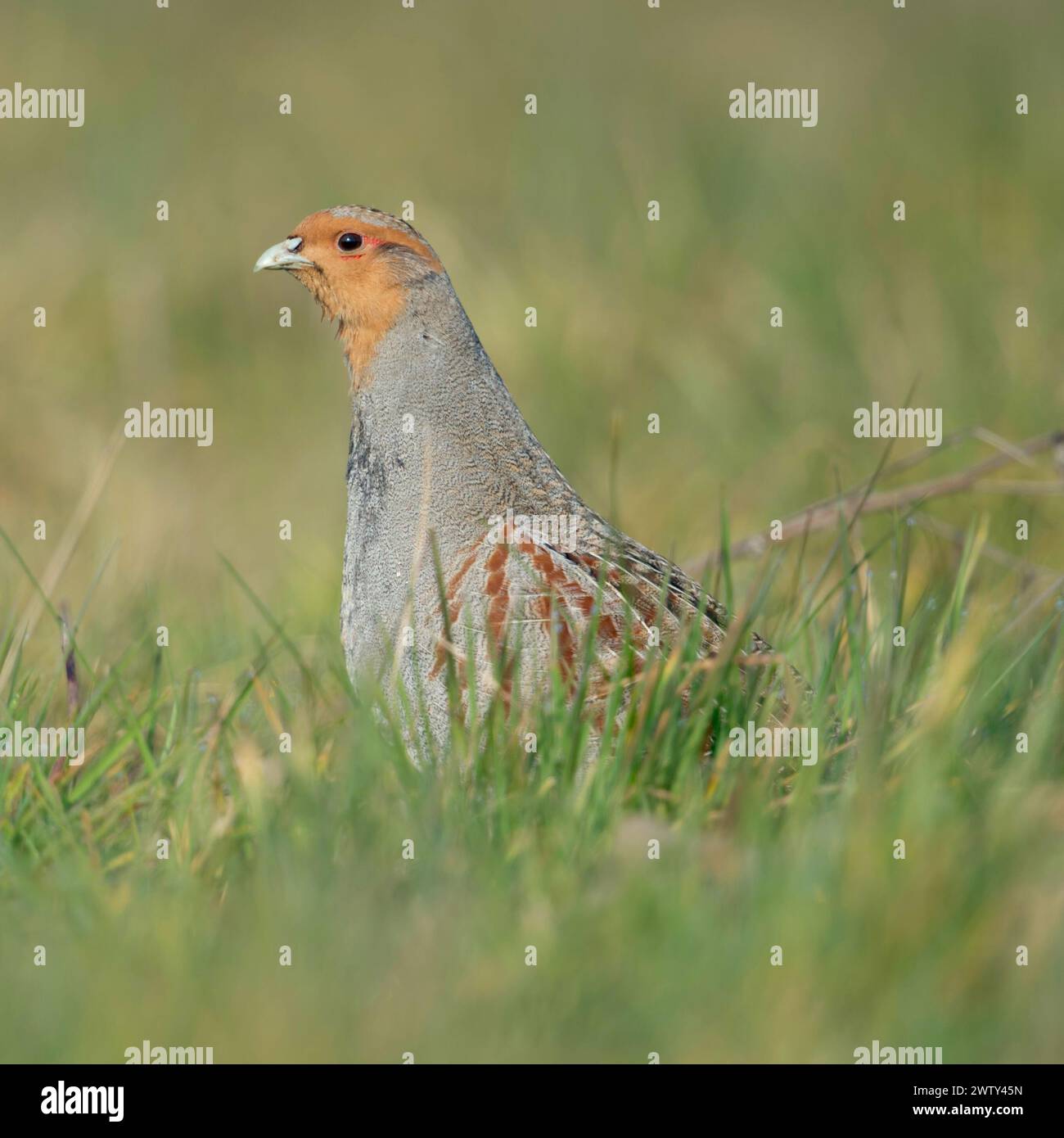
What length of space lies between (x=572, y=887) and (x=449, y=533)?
3.78 ft

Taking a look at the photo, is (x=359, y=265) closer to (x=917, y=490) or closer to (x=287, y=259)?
(x=287, y=259)

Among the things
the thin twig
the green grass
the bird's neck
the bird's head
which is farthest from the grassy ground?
the bird's head

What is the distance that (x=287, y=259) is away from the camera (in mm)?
4176

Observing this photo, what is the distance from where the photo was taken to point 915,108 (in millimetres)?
7863

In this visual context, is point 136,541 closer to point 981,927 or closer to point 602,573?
point 602,573

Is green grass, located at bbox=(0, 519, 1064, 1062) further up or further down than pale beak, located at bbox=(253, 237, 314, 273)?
further down

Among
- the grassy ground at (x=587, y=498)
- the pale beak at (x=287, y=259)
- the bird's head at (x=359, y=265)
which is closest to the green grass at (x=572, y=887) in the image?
the grassy ground at (x=587, y=498)

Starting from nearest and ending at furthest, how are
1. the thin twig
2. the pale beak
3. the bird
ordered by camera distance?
the bird → the pale beak → the thin twig

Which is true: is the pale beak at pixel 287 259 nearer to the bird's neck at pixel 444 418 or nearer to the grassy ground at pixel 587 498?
the bird's neck at pixel 444 418

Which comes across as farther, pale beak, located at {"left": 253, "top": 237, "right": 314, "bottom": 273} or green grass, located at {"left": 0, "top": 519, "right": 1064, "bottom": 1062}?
pale beak, located at {"left": 253, "top": 237, "right": 314, "bottom": 273}

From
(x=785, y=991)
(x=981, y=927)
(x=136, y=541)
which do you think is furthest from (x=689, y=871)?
(x=136, y=541)

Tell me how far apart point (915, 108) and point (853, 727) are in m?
5.24

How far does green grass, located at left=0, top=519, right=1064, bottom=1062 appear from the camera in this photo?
8.18 feet

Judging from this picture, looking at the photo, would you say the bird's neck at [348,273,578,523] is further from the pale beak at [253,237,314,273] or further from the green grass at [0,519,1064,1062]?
the green grass at [0,519,1064,1062]
